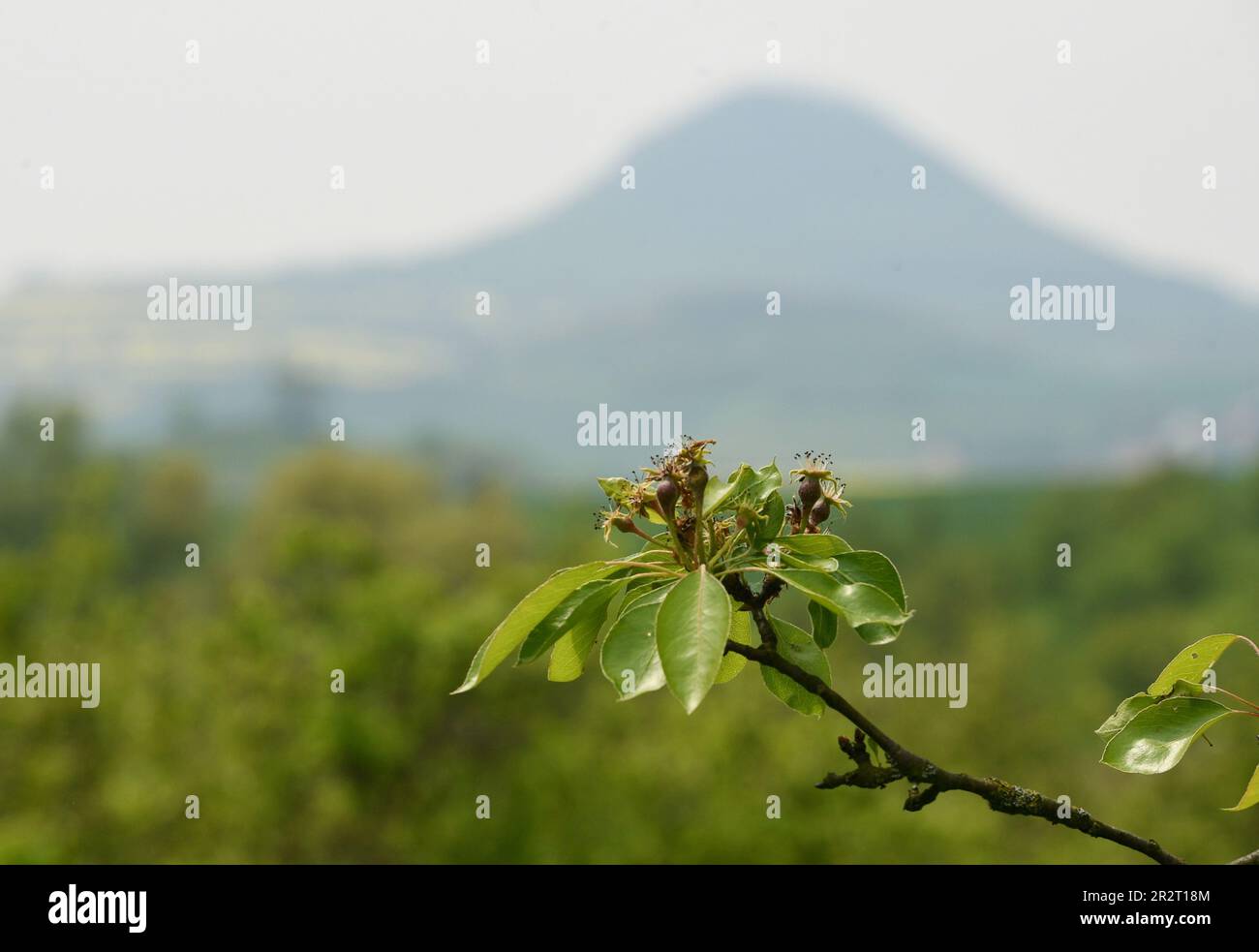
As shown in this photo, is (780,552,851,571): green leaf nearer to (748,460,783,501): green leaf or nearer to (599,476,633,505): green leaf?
(748,460,783,501): green leaf

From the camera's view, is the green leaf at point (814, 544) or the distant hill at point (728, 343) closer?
the green leaf at point (814, 544)

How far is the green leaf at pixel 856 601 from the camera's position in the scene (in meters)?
1.86

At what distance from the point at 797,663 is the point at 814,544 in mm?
248

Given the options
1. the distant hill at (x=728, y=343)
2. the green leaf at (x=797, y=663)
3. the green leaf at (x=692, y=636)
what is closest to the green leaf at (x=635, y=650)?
the green leaf at (x=692, y=636)

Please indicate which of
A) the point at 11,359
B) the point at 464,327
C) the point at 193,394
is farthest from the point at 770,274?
the point at 11,359

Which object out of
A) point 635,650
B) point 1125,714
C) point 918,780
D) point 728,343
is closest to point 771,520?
point 635,650

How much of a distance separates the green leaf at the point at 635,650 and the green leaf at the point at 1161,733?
0.72 m

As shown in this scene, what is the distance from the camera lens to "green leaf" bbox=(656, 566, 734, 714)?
1.74 metres

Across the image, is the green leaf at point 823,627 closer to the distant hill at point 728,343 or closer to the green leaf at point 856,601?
the green leaf at point 856,601

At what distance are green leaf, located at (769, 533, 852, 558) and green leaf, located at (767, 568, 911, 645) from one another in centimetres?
8

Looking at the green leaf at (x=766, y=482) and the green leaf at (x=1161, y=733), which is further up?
the green leaf at (x=766, y=482)
